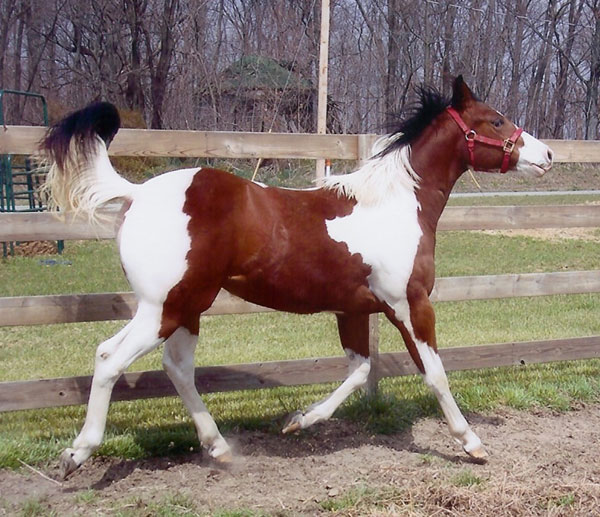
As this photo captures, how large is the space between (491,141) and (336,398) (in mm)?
1697

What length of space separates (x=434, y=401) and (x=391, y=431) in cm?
54

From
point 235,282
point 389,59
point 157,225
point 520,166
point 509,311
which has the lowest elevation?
point 509,311

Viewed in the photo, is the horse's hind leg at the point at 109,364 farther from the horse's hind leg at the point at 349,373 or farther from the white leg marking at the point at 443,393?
the white leg marking at the point at 443,393

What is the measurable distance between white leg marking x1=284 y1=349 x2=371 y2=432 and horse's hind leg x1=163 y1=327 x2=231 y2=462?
1.31ft

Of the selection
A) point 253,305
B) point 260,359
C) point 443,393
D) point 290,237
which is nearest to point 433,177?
Answer: point 290,237

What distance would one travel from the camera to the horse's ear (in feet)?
13.6

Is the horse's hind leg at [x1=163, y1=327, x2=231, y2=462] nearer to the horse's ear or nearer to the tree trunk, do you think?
the horse's ear

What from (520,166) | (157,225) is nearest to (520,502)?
(520,166)

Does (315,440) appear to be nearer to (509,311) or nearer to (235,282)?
(235,282)

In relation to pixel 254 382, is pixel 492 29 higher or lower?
higher

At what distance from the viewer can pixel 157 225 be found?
3.55m

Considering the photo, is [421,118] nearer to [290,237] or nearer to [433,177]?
[433,177]

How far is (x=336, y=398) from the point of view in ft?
13.7

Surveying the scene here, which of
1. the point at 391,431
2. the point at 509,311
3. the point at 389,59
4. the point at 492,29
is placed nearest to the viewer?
the point at 391,431
